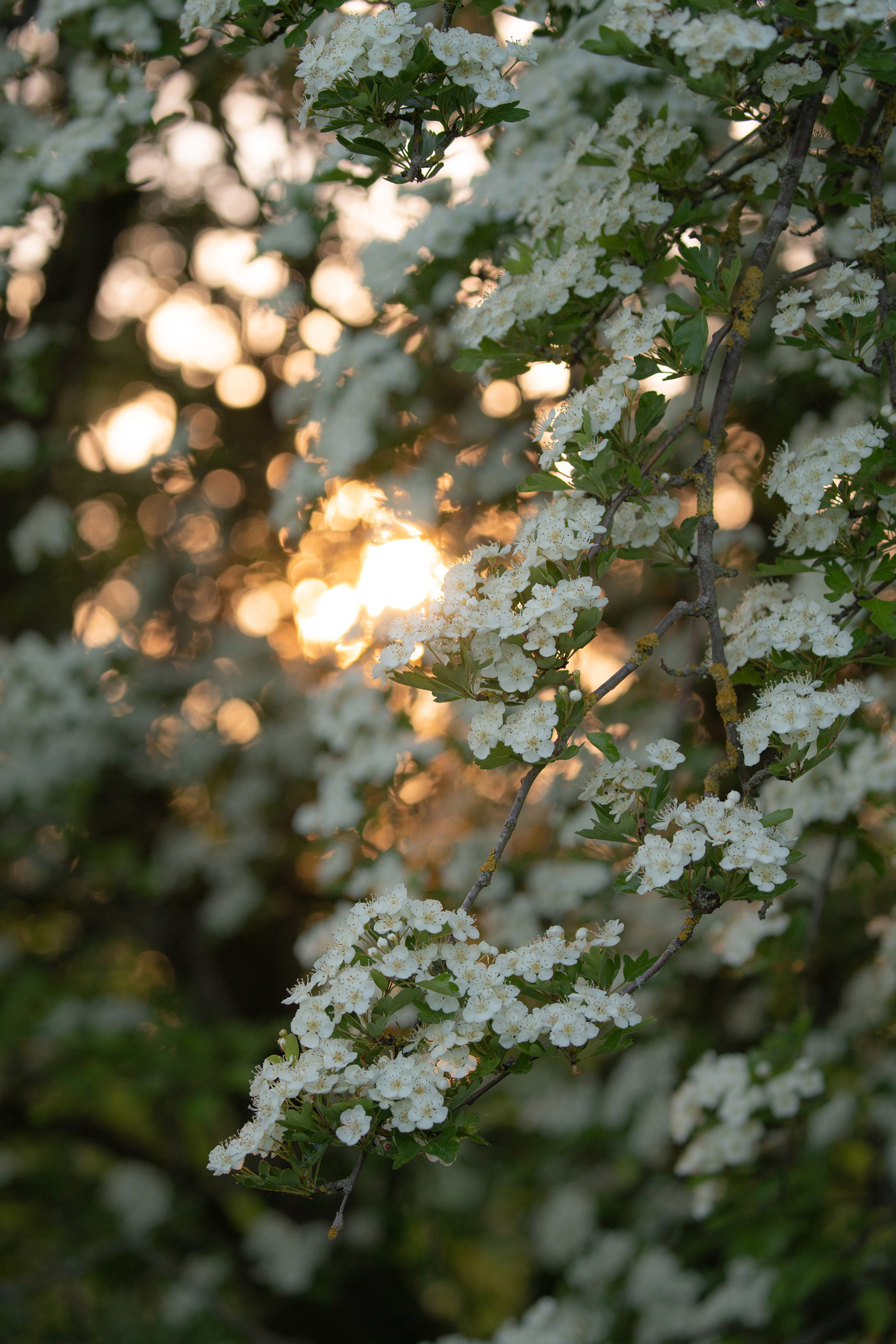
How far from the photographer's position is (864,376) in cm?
221

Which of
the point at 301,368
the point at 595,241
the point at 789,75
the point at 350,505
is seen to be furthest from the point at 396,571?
the point at 789,75

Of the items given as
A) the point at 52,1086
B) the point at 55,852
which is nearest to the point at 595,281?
the point at 55,852

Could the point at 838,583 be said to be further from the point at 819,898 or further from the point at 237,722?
the point at 237,722

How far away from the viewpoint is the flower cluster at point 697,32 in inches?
48.5

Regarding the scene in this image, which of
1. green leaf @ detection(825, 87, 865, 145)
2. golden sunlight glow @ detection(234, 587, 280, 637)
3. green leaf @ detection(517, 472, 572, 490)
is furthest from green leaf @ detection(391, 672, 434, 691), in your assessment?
golden sunlight glow @ detection(234, 587, 280, 637)

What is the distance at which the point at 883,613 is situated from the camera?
1.33 meters

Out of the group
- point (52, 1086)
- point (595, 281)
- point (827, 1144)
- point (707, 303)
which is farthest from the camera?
point (52, 1086)

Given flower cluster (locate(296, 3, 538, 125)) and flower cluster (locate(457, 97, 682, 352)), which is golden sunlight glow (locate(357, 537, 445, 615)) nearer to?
flower cluster (locate(457, 97, 682, 352))

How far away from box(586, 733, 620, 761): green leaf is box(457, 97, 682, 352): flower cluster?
66 cm

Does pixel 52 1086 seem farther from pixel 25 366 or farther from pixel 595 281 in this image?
pixel 595 281

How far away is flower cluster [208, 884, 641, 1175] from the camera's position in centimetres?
113

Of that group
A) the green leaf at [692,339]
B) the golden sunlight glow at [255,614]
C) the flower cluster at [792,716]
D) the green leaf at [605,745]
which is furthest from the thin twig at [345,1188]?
the golden sunlight glow at [255,614]

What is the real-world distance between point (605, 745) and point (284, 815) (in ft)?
11.9

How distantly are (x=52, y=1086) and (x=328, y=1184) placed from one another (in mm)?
3960
